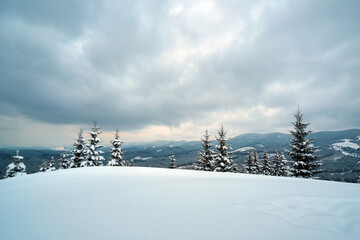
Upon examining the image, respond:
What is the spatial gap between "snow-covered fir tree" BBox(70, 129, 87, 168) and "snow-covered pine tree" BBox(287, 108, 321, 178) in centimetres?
2721

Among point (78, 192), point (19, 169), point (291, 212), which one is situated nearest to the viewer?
point (291, 212)

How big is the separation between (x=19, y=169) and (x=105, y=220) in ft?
95.3

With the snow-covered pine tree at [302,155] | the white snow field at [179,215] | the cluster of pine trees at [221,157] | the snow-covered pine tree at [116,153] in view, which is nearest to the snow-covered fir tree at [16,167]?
the cluster of pine trees at [221,157]

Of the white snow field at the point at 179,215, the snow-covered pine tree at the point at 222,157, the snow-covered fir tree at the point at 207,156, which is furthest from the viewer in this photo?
the snow-covered fir tree at the point at 207,156

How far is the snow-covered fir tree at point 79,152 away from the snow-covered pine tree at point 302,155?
2721cm

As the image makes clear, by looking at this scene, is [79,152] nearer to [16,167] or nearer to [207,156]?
[16,167]

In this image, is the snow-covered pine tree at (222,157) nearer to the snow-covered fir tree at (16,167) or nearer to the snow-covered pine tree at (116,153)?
the snow-covered pine tree at (116,153)

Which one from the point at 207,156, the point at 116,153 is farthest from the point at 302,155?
the point at 116,153

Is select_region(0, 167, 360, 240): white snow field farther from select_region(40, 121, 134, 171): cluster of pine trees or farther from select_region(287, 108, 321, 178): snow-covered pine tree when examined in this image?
select_region(40, 121, 134, 171): cluster of pine trees

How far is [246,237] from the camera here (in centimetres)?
207

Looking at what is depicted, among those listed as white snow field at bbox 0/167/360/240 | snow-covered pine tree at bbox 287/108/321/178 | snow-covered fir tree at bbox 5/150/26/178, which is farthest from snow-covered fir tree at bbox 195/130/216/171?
snow-covered fir tree at bbox 5/150/26/178

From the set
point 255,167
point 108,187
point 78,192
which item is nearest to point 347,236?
point 108,187

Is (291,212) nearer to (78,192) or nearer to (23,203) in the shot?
(78,192)

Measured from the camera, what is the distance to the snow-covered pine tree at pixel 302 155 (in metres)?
15.5
